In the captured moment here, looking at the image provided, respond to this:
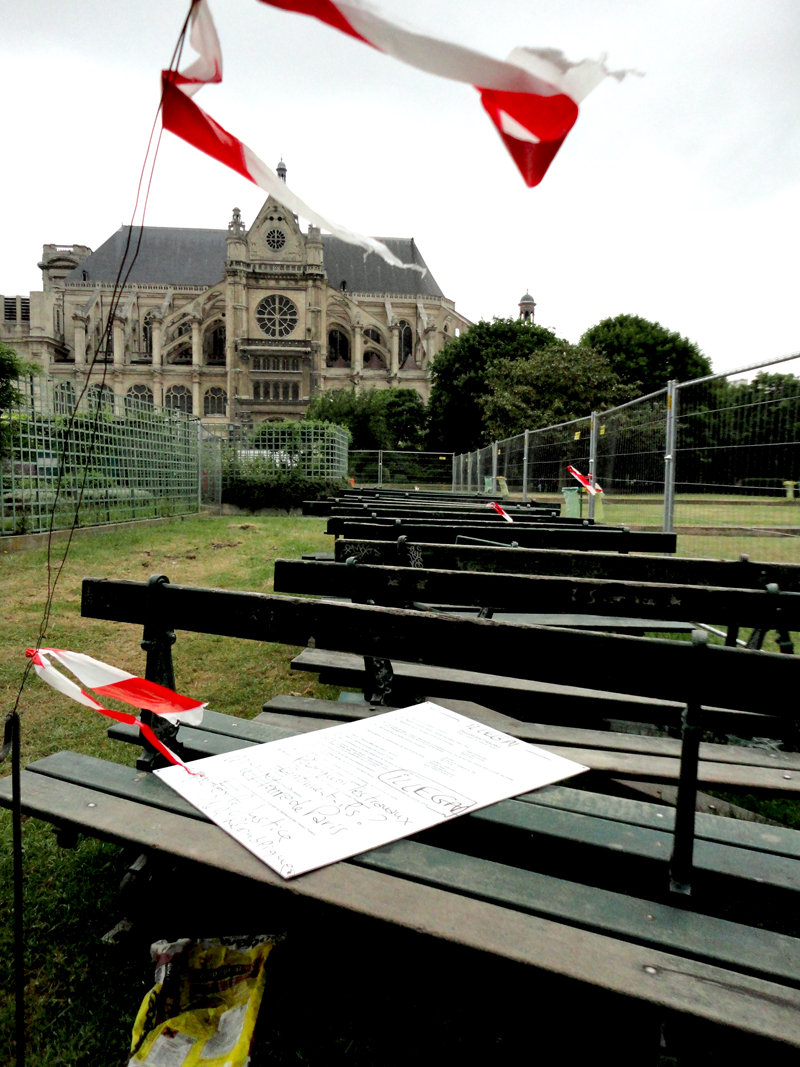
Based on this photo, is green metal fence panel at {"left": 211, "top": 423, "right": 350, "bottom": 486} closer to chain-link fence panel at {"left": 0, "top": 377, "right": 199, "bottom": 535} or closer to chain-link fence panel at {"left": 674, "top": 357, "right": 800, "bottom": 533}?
chain-link fence panel at {"left": 0, "top": 377, "right": 199, "bottom": 535}

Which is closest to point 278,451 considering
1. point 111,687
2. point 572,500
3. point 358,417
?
point 572,500

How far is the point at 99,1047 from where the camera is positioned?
143 cm

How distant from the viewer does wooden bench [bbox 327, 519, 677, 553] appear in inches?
134

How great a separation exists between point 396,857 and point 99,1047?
2.54 ft

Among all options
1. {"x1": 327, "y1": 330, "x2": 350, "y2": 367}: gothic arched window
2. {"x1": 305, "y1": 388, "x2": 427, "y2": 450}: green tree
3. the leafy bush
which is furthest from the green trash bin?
{"x1": 327, "y1": 330, "x2": 350, "y2": 367}: gothic arched window

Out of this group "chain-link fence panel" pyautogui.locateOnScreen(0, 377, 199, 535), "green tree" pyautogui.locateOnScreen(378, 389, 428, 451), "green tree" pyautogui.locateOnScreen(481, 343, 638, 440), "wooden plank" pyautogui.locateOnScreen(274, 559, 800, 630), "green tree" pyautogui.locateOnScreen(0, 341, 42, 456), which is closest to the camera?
"wooden plank" pyautogui.locateOnScreen(274, 559, 800, 630)

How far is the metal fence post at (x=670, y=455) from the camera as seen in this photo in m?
5.72

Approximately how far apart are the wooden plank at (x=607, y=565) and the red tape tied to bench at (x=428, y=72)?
4.94 feet

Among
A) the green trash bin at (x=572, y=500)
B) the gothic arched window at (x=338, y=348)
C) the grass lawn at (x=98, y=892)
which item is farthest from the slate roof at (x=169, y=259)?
the grass lawn at (x=98, y=892)

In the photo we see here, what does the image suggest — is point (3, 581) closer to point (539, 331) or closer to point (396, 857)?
point (396, 857)

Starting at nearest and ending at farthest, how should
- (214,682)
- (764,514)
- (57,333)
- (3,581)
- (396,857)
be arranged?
(396,857) → (214,682) → (764,514) → (3,581) → (57,333)

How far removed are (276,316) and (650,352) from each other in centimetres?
3168

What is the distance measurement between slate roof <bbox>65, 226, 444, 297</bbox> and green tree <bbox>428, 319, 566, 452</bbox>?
22.5 m

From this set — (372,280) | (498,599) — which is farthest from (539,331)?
(498,599)
